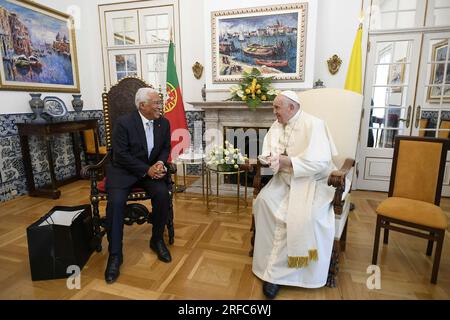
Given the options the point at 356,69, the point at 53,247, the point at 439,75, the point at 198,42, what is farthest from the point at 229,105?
the point at 439,75

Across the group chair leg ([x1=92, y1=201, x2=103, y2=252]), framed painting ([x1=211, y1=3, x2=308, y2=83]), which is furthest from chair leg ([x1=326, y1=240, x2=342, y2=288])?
framed painting ([x1=211, y1=3, x2=308, y2=83])

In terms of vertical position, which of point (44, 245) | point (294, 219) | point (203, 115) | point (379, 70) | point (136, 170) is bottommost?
point (44, 245)

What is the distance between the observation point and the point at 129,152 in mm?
2156

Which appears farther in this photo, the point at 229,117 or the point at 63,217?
the point at 229,117

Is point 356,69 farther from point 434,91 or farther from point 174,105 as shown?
point 174,105

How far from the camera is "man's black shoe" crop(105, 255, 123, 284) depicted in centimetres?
184

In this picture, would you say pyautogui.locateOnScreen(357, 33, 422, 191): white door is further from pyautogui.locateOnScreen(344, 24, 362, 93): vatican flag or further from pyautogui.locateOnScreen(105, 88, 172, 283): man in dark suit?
pyautogui.locateOnScreen(105, 88, 172, 283): man in dark suit

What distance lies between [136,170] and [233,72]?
230 cm

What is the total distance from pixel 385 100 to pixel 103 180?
11.5 feet

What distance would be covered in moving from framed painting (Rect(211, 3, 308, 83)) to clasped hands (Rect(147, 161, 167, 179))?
2.16m

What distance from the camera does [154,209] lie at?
2109 mm

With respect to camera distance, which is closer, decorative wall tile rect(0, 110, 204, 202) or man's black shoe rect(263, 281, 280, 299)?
man's black shoe rect(263, 281, 280, 299)
